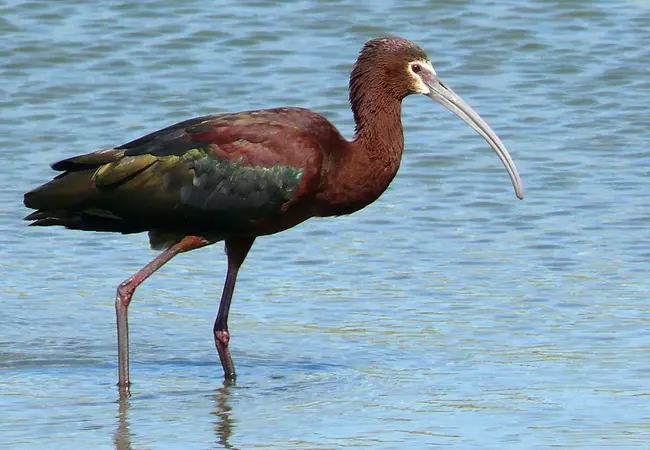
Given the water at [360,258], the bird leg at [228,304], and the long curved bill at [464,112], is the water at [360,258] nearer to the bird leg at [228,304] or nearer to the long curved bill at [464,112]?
the bird leg at [228,304]

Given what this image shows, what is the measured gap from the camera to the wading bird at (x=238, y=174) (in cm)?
838

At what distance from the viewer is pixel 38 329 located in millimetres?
9320

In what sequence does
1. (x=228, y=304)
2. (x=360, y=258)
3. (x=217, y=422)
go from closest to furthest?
(x=217, y=422), (x=228, y=304), (x=360, y=258)

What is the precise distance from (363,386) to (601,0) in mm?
9116

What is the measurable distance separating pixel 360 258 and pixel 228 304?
1.91 metres

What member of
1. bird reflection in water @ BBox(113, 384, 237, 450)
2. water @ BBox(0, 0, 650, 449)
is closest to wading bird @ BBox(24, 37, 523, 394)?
bird reflection in water @ BBox(113, 384, 237, 450)

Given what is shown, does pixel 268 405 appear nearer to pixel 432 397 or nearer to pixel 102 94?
pixel 432 397

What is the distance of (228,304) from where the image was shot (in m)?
8.83

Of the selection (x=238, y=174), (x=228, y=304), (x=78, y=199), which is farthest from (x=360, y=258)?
(x=78, y=199)

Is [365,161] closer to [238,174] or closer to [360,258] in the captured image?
[238,174]

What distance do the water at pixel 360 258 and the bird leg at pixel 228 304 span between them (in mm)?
95

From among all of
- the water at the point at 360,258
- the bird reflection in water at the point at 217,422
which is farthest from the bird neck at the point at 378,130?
the bird reflection in water at the point at 217,422

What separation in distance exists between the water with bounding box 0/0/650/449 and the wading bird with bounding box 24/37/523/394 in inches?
24.6

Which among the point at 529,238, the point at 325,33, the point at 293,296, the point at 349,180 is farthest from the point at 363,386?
the point at 325,33
